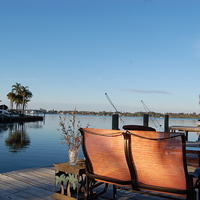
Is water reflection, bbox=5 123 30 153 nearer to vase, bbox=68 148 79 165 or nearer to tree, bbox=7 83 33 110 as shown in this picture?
vase, bbox=68 148 79 165

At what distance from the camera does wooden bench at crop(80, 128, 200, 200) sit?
2160 millimetres

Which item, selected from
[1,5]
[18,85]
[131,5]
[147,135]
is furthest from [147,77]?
[18,85]

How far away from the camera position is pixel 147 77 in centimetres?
1834

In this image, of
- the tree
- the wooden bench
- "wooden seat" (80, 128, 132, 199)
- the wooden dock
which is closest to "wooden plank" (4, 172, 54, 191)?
the wooden dock

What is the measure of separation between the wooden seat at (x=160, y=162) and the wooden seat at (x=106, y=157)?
0.12 meters

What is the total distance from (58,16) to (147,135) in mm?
13254

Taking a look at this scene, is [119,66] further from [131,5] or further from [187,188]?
[187,188]

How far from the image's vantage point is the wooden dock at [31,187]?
3320 millimetres

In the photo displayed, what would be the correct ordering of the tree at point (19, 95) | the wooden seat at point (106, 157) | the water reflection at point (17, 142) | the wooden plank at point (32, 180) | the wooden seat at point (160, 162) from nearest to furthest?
the wooden seat at point (160, 162), the wooden seat at point (106, 157), the wooden plank at point (32, 180), the water reflection at point (17, 142), the tree at point (19, 95)

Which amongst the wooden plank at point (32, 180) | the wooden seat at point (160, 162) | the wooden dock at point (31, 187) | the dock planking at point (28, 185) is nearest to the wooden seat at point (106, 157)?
the wooden seat at point (160, 162)

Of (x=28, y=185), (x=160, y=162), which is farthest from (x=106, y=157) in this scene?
(x=28, y=185)

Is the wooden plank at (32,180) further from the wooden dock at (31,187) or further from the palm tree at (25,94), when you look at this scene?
the palm tree at (25,94)

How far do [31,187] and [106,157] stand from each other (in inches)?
67.0

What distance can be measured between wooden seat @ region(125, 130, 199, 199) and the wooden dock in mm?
799
